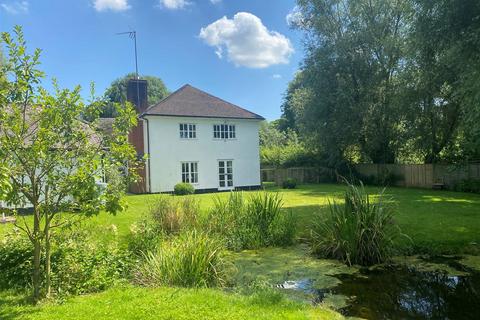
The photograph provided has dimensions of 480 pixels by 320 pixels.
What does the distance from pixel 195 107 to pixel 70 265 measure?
68.6 feet

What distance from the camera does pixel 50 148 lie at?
199 inches

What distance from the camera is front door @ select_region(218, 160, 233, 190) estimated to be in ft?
86.3

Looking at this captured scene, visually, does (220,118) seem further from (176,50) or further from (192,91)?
(176,50)

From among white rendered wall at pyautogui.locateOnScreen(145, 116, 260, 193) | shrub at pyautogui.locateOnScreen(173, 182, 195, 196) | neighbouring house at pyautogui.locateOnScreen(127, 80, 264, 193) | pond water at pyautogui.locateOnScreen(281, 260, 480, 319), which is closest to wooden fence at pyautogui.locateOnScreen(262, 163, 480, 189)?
white rendered wall at pyautogui.locateOnScreen(145, 116, 260, 193)

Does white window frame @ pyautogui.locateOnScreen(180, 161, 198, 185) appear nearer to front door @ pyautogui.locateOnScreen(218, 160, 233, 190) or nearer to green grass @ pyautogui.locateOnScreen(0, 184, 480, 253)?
front door @ pyautogui.locateOnScreen(218, 160, 233, 190)

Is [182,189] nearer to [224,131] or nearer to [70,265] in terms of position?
[224,131]

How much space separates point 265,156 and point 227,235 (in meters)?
25.8

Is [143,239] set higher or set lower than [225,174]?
lower

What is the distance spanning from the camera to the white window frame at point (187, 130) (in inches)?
993

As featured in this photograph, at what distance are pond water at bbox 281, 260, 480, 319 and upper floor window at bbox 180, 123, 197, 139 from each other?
63.7 ft

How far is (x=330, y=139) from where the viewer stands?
27.3 m

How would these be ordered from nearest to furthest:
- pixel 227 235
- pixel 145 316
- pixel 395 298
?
1. pixel 145 316
2. pixel 395 298
3. pixel 227 235

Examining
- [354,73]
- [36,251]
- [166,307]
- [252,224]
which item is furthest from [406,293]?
[354,73]

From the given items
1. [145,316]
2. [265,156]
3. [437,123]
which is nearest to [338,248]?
[145,316]
